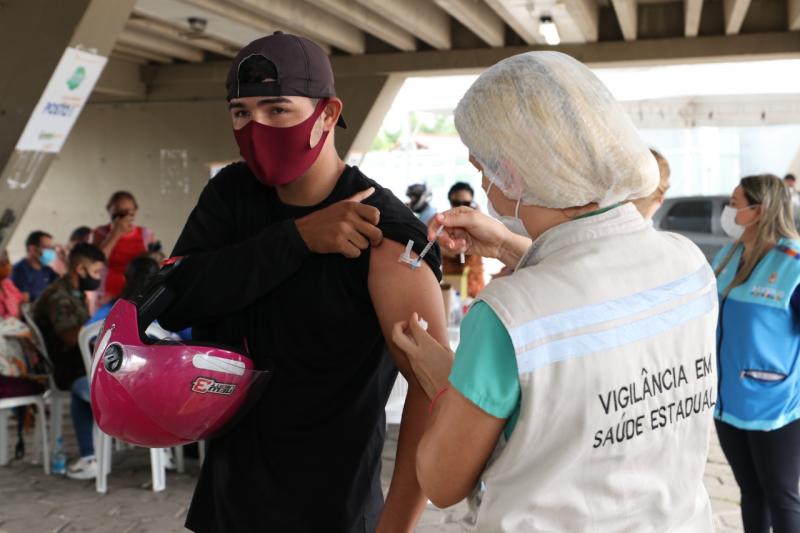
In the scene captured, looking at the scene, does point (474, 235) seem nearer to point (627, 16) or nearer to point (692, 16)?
point (627, 16)

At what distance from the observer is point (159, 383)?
187 centimetres

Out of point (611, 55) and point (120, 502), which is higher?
point (611, 55)

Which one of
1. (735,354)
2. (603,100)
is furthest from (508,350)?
(735,354)

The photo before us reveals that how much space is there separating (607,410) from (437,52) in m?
10.6

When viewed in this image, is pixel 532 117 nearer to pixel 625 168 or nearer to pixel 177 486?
pixel 625 168

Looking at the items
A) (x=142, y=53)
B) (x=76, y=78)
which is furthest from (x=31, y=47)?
(x=142, y=53)

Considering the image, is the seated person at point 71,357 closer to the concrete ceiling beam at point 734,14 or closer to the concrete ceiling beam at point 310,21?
the concrete ceiling beam at point 310,21

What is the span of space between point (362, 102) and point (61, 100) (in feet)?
20.0

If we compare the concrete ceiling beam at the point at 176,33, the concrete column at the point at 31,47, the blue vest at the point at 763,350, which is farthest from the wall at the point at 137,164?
the blue vest at the point at 763,350

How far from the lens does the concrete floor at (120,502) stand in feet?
18.2

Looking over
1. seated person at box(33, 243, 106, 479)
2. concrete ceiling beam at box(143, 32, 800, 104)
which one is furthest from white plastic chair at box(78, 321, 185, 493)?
concrete ceiling beam at box(143, 32, 800, 104)

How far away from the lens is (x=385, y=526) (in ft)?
6.43

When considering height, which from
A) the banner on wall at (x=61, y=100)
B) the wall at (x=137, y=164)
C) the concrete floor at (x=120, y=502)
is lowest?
the concrete floor at (x=120, y=502)

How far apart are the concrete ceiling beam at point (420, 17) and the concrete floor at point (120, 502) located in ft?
14.0
